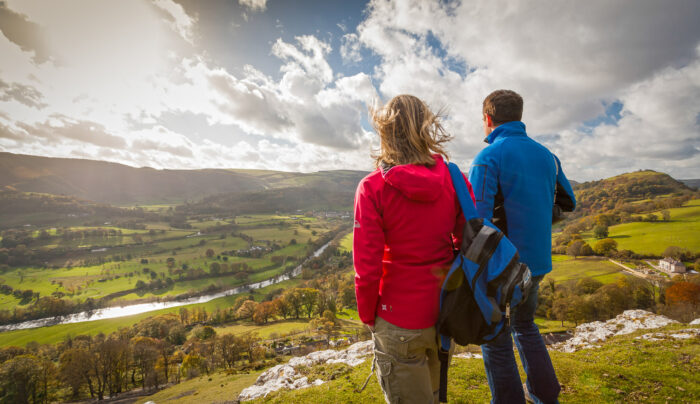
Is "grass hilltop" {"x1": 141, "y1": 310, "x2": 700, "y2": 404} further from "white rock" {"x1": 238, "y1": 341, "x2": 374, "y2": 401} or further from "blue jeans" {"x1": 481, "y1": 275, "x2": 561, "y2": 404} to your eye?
"blue jeans" {"x1": 481, "y1": 275, "x2": 561, "y2": 404}

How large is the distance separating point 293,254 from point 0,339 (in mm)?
70680

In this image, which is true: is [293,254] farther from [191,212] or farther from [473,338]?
[191,212]

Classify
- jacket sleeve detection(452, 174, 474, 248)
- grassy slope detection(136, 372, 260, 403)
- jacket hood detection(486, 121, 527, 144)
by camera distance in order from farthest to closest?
grassy slope detection(136, 372, 260, 403) < jacket hood detection(486, 121, 527, 144) < jacket sleeve detection(452, 174, 474, 248)

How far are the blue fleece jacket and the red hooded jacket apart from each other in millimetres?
656

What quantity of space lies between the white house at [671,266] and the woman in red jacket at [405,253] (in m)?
59.6

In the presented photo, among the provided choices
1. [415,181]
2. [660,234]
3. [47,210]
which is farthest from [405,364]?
[47,210]

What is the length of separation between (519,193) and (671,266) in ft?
196

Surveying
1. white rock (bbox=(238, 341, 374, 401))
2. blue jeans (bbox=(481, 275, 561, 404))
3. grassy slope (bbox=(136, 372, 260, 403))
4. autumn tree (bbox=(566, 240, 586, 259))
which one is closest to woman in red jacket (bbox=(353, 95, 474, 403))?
blue jeans (bbox=(481, 275, 561, 404))

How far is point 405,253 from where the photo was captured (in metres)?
2.10

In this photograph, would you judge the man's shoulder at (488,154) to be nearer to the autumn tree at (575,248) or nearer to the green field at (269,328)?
the green field at (269,328)

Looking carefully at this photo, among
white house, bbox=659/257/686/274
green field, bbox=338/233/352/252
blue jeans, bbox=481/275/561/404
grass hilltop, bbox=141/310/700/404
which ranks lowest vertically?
green field, bbox=338/233/352/252

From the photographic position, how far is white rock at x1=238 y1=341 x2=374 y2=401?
8.20 m

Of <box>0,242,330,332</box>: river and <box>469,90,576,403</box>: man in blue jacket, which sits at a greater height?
<box>469,90,576,403</box>: man in blue jacket

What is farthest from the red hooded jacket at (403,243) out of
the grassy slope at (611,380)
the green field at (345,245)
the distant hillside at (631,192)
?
the distant hillside at (631,192)
